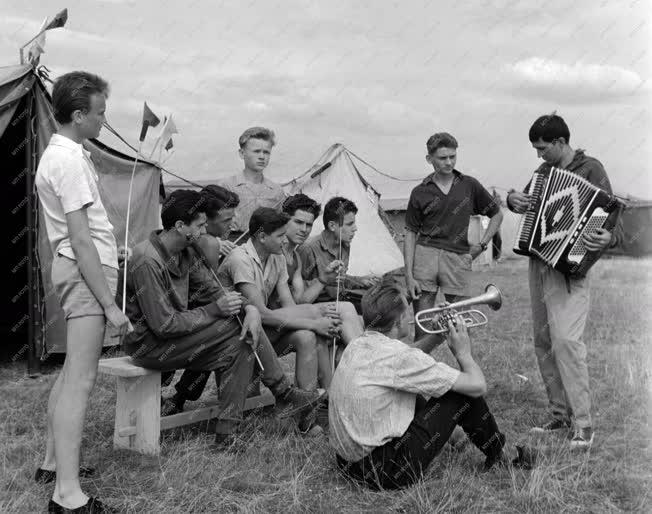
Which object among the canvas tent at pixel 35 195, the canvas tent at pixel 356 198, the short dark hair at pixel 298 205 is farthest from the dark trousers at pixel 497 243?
the short dark hair at pixel 298 205

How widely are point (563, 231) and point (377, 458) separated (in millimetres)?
1554

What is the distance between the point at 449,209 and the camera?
456cm

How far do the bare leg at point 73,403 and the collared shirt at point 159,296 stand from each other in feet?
1.82

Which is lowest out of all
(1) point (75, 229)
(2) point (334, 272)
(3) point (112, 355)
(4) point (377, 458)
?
(3) point (112, 355)

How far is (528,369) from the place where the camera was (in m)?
5.19

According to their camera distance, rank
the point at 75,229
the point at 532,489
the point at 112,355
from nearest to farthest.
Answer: the point at 75,229 < the point at 532,489 < the point at 112,355

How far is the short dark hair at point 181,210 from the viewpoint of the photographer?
3.24 metres

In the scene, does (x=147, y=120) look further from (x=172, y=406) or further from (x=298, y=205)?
(x=172, y=406)

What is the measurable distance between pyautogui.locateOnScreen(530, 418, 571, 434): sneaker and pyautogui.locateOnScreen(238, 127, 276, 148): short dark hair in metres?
2.30

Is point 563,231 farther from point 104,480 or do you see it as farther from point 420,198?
point 104,480

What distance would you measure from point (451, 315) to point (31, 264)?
3493 mm

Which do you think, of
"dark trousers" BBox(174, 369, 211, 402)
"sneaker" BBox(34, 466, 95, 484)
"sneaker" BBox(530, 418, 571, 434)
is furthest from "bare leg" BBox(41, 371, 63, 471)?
"sneaker" BBox(530, 418, 571, 434)

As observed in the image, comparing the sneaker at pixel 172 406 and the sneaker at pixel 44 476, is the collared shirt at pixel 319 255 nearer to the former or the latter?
the sneaker at pixel 172 406

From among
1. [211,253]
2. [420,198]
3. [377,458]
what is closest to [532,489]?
[377,458]
